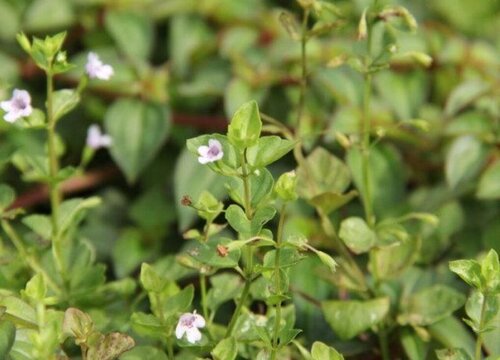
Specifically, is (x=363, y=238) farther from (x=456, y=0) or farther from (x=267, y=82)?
(x=456, y=0)

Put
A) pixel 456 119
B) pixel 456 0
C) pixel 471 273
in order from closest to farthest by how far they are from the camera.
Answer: pixel 471 273, pixel 456 119, pixel 456 0

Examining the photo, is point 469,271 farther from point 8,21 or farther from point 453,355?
point 8,21

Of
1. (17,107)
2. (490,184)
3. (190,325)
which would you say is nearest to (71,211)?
(17,107)

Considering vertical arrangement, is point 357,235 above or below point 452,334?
above

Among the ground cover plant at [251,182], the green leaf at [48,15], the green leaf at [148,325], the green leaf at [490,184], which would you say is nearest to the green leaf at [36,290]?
the ground cover plant at [251,182]

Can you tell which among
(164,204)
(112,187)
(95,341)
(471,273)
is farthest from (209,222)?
(112,187)

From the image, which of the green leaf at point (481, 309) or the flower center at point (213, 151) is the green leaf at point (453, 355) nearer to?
the green leaf at point (481, 309)
